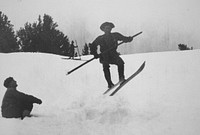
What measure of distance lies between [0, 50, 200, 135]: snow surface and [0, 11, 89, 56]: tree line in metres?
0.26

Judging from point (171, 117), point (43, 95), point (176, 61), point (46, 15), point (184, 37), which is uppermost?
point (46, 15)

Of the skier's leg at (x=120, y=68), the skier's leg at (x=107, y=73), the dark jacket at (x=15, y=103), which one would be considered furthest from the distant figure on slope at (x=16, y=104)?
the skier's leg at (x=120, y=68)

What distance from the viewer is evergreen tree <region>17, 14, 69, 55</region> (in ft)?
18.5

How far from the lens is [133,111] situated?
475cm

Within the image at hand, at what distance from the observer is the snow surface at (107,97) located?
4441mm

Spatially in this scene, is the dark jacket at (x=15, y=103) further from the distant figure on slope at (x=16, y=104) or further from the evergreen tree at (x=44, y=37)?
the evergreen tree at (x=44, y=37)

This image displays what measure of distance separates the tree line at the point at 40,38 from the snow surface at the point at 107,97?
10.1 inches

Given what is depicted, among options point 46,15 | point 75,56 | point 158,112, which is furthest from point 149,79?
point 46,15

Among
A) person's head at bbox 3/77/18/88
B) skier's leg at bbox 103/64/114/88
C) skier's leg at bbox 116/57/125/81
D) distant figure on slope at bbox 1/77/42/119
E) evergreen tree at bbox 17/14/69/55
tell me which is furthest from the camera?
evergreen tree at bbox 17/14/69/55

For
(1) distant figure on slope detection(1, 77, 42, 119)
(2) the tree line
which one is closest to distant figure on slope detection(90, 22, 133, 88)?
(2) the tree line

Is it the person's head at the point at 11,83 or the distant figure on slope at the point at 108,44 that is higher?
the distant figure on slope at the point at 108,44

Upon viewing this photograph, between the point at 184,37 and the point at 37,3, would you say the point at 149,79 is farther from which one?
the point at 37,3

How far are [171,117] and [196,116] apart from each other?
404 mm

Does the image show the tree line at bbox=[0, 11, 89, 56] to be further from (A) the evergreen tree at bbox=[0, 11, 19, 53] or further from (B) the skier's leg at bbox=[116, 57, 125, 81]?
(B) the skier's leg at bbox=[116, 57, 125, 81]
